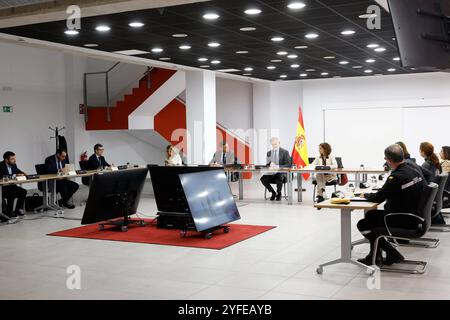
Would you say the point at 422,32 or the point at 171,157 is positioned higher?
the point at 422,32

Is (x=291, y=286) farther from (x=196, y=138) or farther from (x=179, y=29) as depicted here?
(x=196, y=138)

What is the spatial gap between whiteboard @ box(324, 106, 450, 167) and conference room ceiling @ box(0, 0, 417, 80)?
2667 mm

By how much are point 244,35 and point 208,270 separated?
4.82 meters

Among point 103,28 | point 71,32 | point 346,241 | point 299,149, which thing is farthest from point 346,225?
point 299,149

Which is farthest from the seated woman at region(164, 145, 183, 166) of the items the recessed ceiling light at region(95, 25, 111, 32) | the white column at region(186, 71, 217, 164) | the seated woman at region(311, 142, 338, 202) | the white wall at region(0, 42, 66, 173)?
the white wall at region(0, 42, 66, 173)

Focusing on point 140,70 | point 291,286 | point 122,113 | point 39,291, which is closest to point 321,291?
point 291,286

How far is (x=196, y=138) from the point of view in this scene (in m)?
14.4

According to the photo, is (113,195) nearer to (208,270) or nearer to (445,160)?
(208,270)

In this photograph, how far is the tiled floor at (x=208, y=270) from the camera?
531 cm

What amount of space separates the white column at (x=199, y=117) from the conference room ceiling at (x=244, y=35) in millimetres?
504

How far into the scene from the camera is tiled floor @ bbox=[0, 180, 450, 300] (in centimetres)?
531

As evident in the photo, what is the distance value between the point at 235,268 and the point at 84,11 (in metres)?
3.90

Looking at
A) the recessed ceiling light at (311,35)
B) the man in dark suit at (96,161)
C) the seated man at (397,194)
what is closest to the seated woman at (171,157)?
the man in dark suit at (96,161)

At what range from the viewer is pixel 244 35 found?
9.66m
